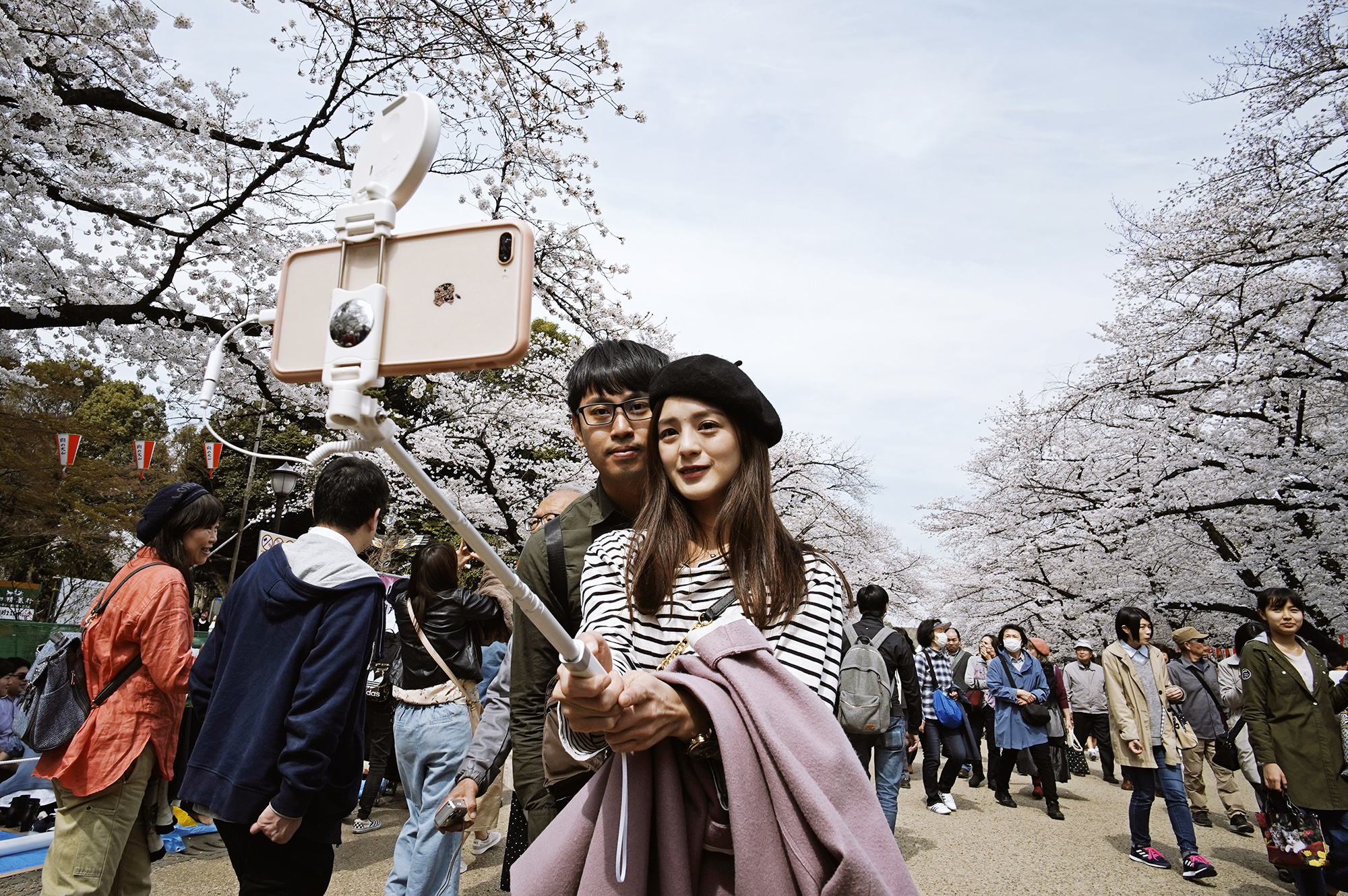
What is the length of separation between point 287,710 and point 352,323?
2.03 metres

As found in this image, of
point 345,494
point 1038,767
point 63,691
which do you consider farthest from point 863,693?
point 63,691

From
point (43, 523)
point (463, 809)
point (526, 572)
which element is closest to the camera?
point (526, 572)

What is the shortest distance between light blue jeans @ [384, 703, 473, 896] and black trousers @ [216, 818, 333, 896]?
954 mm

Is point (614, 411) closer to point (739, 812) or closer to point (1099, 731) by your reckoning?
point (739, 812)

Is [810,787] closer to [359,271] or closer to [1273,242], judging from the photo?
[359,271]

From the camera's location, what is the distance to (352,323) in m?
0.99

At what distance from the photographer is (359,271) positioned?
1.04m

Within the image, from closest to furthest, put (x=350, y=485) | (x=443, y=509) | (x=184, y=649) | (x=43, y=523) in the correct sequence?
(x=443, y=509) < (x=350, y=485) < (x=184, y=649) < (x=43, y=523)

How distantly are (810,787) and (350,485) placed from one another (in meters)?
2.31

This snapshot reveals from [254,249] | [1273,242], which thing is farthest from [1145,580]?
[254,249]

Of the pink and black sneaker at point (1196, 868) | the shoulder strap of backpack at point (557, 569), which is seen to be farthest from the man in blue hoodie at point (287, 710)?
the pink and black sneaker at point (1196, 868)

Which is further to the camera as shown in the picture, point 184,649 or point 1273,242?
Result: point 1273,242

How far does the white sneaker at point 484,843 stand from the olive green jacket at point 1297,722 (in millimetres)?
5131

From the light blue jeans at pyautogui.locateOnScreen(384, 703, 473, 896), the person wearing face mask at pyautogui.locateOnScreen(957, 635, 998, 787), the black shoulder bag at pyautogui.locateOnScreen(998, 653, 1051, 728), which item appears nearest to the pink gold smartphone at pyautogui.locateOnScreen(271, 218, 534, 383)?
the light blue jeans at pyautogui.locateOnScreen(384, 703, 473, 896)
